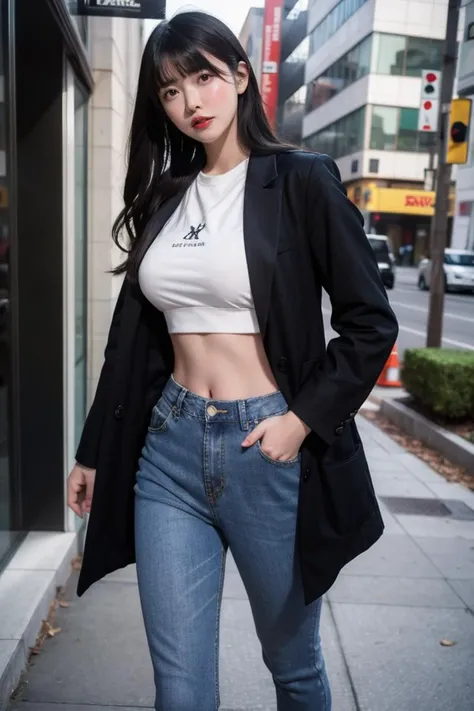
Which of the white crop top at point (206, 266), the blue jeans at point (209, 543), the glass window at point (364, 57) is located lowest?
the blue jeans at point (209, 543)

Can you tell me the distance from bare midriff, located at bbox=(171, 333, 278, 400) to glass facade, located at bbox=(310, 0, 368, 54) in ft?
9.11

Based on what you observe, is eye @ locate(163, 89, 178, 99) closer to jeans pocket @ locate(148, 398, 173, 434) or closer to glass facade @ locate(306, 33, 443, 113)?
jeans pocket @ locate(148, 398, 173, 434)

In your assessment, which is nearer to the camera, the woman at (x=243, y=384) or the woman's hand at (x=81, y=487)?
the woman at (x=243, y=384)

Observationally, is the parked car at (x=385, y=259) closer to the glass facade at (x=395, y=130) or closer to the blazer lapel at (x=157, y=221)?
the glass facade at (x=395, y=130)

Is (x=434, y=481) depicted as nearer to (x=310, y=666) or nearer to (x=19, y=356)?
(x=19, y=356)

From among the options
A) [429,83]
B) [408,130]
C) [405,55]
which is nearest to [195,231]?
[405,55]

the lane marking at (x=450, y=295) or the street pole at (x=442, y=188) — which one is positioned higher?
the street pole at (x=442, y=188)

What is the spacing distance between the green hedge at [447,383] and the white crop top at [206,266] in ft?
16.9

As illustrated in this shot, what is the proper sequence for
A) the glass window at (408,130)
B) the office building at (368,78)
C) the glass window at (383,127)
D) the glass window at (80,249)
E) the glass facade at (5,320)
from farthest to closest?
the glass window at (408,130) < the glass window at (383,127) < the office building at (368,78) < the glass window at (80,249) < the glass facade at (5,320)

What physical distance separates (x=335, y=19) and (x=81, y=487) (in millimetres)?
3441

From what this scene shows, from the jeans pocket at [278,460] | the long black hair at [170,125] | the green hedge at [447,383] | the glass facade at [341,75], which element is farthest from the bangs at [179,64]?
the green hedge at [447,383]

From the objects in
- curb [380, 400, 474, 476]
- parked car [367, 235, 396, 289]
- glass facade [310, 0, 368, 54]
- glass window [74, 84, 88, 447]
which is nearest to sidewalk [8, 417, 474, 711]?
glass window [74, 84, 88, 447]

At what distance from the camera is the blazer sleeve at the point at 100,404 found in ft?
5.89

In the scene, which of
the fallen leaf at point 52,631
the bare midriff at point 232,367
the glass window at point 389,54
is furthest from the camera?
the glass window at point 389,54
